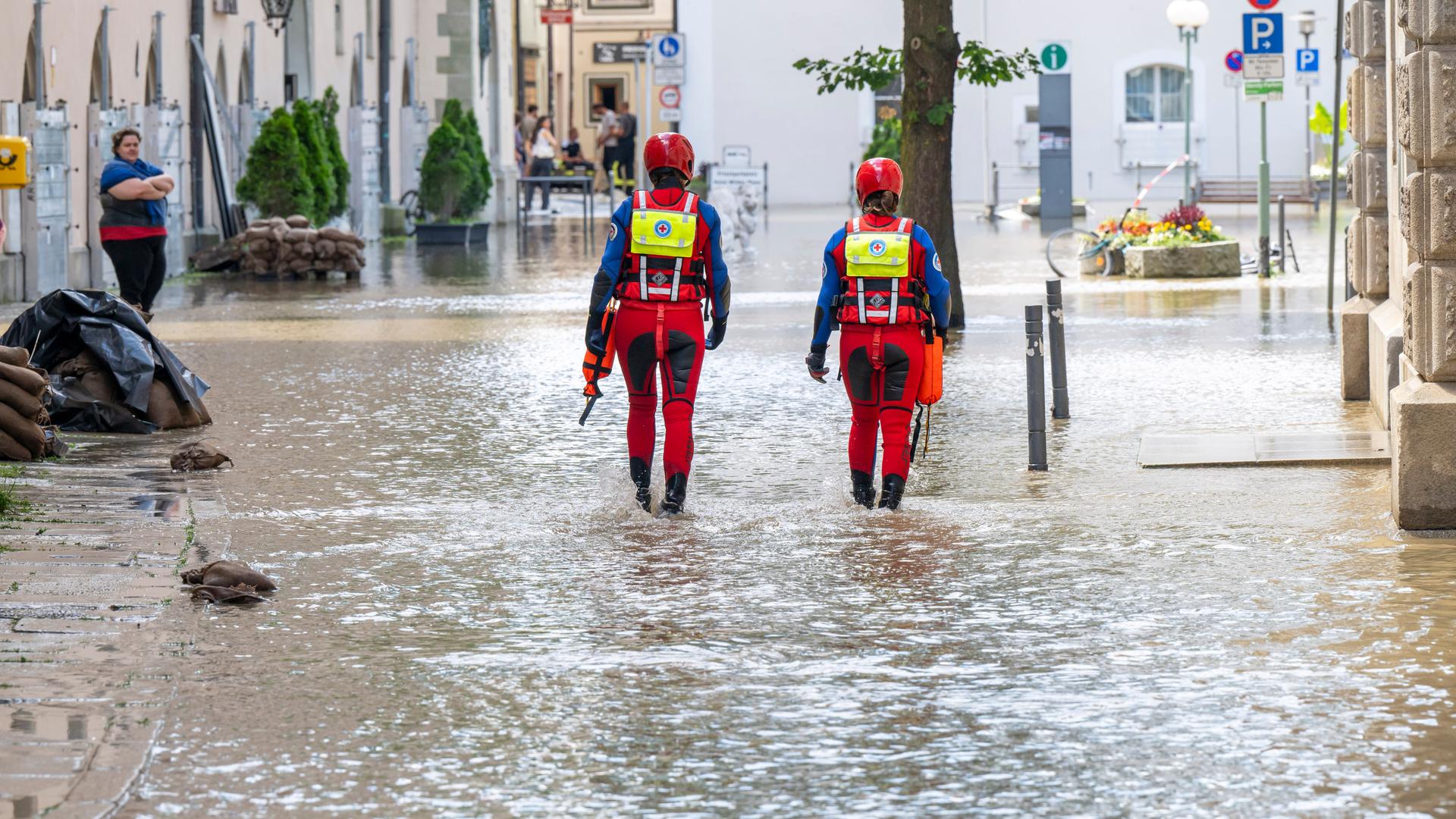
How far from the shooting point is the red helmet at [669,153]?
30.2ft

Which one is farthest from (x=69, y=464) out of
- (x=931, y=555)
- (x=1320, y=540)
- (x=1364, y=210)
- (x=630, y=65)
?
(x=630, y=65)

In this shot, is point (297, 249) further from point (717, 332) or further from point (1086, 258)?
point (717, 332)

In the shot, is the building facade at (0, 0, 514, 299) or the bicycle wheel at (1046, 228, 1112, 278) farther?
the bicycle wheel at (1046, 228, 1112, 278)

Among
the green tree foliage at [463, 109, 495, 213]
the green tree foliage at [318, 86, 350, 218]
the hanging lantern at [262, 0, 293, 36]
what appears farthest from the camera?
the green tree foliage at [463, 109, 495, 213]

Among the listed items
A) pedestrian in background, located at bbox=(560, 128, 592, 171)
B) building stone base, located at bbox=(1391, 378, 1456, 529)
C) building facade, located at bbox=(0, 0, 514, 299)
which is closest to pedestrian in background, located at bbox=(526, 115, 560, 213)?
building facade, located at bbox=(0, 0, 514, 299)

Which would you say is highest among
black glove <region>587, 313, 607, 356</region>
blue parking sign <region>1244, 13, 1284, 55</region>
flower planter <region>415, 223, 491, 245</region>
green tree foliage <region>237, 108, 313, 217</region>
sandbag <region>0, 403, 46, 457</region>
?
blue parking sign <region>1244, 13, 1284, 55</region>

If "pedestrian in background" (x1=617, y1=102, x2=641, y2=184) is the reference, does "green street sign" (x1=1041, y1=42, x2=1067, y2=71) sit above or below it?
above

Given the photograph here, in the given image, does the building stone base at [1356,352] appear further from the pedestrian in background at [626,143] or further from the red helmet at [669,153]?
the pedestrian in background at [626,143]

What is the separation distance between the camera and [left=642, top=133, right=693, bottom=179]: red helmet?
9.22 meters

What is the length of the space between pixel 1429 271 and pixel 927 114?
960 centimetres

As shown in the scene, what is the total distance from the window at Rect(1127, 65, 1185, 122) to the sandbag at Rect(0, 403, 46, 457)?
148ft

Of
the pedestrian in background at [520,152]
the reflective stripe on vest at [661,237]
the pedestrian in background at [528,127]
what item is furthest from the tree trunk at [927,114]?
the pedestrian in background at [528,127]

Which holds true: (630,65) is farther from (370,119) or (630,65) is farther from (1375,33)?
(1375,33)

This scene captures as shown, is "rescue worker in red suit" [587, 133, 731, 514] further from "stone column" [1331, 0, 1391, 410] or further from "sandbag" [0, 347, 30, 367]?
"stone column" [1331, 0, 1391, 410]
